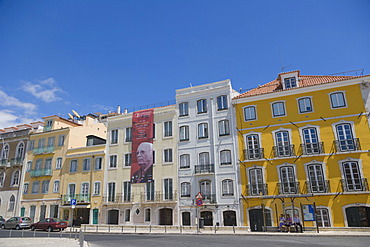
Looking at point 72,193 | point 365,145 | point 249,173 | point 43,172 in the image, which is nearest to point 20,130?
point 43,172

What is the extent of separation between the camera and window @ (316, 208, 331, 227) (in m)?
25.1

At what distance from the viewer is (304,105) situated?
28.9 m

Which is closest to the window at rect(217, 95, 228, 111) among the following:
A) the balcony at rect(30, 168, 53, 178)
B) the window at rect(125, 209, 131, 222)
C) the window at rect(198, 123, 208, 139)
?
the window at rect(198, 123, 208, 139)

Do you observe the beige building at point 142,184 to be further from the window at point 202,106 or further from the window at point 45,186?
the window at point 45,186

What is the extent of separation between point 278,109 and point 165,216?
1607cm

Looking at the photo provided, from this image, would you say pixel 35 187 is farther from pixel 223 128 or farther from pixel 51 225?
pixel 223 128

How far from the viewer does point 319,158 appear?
2677 centimetres

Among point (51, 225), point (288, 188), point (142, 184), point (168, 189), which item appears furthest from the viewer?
point (142, 184)

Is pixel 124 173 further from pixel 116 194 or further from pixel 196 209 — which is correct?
pixel 196 209

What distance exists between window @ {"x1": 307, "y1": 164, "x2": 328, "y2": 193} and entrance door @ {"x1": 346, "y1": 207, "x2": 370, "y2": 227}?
250 cm

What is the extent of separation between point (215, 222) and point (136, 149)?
40.5 ft

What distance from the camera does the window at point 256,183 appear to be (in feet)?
92.0

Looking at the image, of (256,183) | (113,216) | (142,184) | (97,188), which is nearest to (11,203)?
(97,188)

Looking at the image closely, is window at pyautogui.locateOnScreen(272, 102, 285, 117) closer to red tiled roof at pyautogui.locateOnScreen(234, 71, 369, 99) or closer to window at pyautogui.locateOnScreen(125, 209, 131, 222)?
red tiled roof at pyautogui.locateOnScreen(234, 71, 369, 99)
